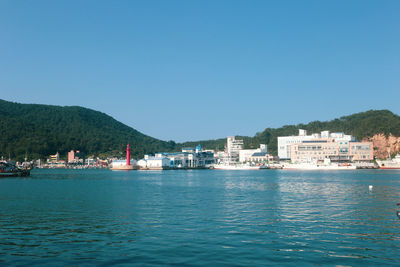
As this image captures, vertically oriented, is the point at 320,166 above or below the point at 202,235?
below

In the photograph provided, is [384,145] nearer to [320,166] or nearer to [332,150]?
[332,150]

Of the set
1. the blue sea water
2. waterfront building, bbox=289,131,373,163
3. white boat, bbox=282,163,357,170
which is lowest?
white boat, bbox=282,163,357,170

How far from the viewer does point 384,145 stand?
178500mm

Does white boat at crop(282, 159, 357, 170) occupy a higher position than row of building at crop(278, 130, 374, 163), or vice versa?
row of building at crop(278, 130, 374, 163)

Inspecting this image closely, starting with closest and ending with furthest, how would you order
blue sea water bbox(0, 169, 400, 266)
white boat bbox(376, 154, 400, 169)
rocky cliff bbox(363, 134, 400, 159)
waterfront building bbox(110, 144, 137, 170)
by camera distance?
blue sea water bbox(0, 169, 400, 266) → white boat bbox(376, 154, 400, 169) → rocky cliff bbox(363, 134, 400, 159) → waterfront building bbox(110, 144, 137, 170)

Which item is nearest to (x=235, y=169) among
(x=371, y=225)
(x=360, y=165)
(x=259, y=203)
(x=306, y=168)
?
(x=306, y=168)

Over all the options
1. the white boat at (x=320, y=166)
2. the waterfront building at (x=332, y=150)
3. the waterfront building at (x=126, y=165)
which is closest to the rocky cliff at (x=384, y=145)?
the waterfront building at (x=332, y=150)

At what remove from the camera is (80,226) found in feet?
69.8

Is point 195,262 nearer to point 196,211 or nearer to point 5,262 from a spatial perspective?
point 5,262

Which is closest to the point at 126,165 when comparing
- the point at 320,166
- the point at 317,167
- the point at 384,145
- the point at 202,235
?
the point at 317,167

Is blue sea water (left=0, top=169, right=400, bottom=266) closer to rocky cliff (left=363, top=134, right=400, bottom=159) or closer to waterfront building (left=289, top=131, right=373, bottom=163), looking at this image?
waterfront building (left=289, top=131, right=373, bottom=163)

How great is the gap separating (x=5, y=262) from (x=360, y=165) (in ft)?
547

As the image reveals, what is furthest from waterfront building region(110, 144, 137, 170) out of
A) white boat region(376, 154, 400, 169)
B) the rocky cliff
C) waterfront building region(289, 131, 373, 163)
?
the rocky cliff

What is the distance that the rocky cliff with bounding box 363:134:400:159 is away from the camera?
174 m
